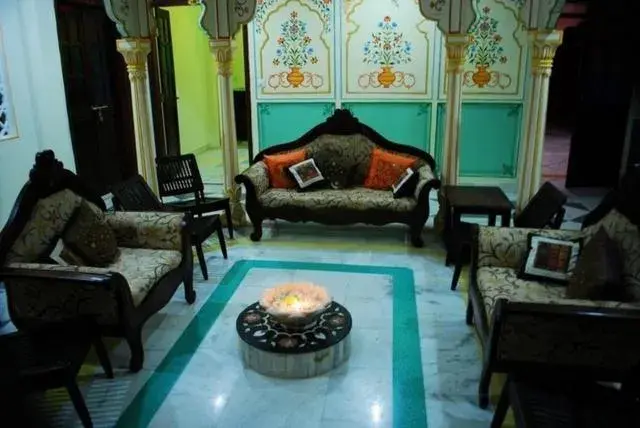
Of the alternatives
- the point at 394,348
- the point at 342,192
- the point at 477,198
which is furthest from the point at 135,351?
the point at 477,198

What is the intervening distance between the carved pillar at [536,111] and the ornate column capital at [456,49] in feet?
1.82

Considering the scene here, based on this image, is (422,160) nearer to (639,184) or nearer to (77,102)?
(639,184)

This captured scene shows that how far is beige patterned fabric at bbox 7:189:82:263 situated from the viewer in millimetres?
2963

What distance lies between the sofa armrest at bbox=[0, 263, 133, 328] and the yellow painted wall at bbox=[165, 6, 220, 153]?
16.8 feet

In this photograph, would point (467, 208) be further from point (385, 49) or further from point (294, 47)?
point (294, 47)

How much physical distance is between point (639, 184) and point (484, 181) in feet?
12.5

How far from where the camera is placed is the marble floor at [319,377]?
261 centimetres

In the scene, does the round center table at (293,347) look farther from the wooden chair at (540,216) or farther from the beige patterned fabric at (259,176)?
the beige patterned fabric at (259,176)

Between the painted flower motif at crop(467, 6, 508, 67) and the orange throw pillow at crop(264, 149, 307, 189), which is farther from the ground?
the painted flower motif at crop(467, 6, 508, 67)

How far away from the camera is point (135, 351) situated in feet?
9.65

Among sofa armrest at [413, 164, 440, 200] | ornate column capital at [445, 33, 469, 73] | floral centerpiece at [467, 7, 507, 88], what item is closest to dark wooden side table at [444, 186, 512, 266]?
sofa armrest at [413, 164, 440, 200]

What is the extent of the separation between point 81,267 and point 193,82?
5839 millimetres

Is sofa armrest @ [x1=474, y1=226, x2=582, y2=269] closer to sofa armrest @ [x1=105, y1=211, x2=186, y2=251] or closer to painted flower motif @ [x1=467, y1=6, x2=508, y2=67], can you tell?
sofa armrest @ [x1=105, y1=211, x2=186, y2=251]

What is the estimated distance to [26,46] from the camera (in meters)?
4.93
